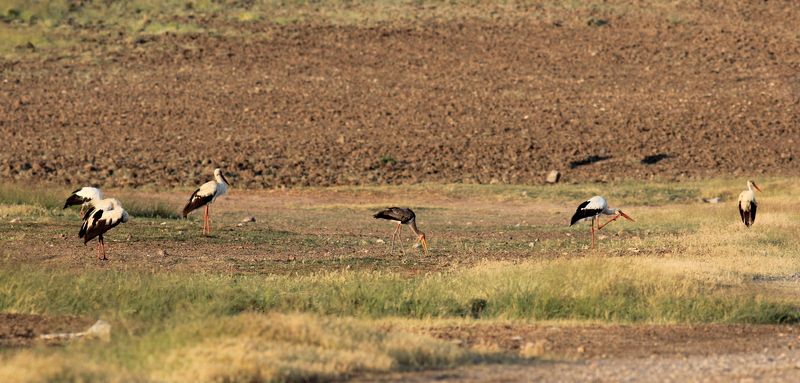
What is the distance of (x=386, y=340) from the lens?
1138 cm

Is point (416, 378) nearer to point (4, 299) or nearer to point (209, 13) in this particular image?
point (4, 299)

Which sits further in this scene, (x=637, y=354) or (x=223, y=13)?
(x=223, y=13)

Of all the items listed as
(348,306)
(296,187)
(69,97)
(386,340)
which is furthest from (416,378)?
(69,97)

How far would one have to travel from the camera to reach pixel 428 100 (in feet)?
133

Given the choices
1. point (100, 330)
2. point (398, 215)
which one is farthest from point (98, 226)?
point (100, 330)

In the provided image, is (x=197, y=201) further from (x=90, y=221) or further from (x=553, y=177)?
(x=553, y=177)

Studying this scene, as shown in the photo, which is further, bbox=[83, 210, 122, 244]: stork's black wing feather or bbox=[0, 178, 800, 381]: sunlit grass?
bbox=[83, 210, 122, 244]: stork's black wing feather

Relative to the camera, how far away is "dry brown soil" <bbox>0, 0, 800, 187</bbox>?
3544cm

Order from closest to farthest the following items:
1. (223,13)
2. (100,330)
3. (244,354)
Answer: (244,354) < (100,330) < (223,13)

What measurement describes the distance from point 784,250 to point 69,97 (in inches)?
975

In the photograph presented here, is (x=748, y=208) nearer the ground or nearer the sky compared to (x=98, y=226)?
nearer the sky

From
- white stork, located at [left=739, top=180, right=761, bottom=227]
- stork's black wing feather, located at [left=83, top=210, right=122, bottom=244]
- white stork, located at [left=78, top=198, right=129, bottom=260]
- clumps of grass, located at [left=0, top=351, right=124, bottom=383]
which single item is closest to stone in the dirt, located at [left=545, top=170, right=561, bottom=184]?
white stork, located at [left=739, top=180, right=761, bottom=227]

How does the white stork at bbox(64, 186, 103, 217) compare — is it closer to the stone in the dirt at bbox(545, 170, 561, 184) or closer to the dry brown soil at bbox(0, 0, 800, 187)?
the dry brown soil at bbox(0, 0, 800, 187)

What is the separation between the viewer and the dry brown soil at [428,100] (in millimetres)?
35438
